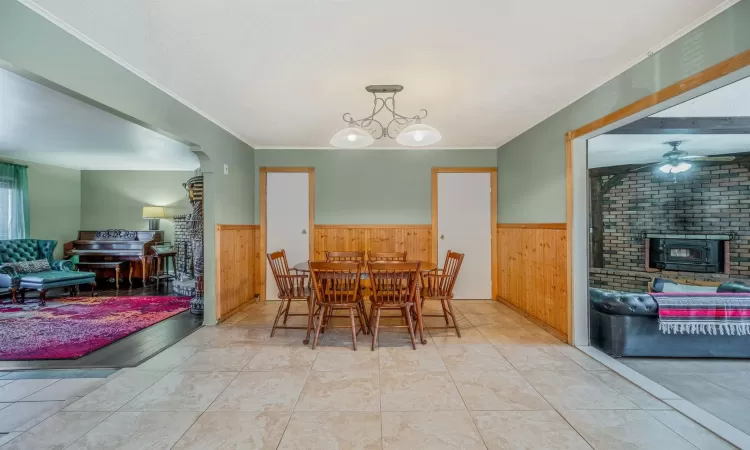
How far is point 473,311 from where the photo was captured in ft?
14.0

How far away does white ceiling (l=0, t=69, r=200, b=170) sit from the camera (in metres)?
3.05

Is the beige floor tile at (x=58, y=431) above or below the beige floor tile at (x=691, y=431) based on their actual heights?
above

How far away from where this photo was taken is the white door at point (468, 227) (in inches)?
194

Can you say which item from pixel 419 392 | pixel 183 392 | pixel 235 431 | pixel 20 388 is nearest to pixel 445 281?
pixel 419 392

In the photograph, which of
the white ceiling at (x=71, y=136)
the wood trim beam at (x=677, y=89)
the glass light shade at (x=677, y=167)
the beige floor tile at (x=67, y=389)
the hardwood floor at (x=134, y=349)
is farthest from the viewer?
the glass light shade at (x=677, y=167)

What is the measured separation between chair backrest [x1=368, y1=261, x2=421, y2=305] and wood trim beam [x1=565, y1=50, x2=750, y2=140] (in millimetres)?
1877

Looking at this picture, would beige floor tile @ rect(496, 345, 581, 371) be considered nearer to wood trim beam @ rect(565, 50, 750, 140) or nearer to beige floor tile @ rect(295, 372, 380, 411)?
beige floor tile @ rect(295, 372, 380, 411)

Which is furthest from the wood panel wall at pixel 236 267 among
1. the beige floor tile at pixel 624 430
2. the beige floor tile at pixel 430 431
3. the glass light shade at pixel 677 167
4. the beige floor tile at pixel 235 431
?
the glass light shade at pixel 677 167

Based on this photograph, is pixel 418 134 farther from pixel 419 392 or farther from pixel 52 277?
pixel 52 277

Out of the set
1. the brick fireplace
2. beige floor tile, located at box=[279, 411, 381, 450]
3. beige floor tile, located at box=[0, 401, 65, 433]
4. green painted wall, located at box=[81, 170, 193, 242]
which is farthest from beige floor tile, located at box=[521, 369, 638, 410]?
green painted wall, located at box=[81, 170, 193, 242]

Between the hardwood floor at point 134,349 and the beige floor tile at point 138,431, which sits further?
the hardwood floor at point 134,349

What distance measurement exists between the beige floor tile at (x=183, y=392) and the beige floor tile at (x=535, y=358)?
223 cm

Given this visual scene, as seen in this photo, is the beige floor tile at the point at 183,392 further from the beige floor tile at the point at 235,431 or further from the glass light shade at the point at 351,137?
the glass light shade at the point at 351,137

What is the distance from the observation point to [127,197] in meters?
6.67
